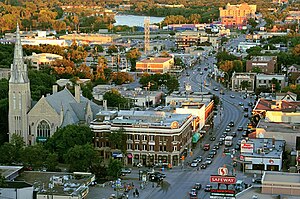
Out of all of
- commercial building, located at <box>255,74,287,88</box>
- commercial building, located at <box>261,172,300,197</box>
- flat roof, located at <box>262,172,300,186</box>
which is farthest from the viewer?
commercial building, located at <box>255,74,287,88</box>

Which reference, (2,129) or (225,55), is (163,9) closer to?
(225,55)

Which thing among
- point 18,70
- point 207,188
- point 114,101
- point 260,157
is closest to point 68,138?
point 18,70

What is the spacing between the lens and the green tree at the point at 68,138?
26.8m

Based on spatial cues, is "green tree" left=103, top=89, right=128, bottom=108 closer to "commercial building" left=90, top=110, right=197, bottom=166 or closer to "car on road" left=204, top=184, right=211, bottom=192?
"commercial building" left=90, top=110, right=197, bottom=166

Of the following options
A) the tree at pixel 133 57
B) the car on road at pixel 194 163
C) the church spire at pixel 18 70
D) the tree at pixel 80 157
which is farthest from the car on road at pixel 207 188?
the tree at pixel 133 57

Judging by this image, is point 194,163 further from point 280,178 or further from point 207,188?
point 280,178

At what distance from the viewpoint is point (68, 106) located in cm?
2983

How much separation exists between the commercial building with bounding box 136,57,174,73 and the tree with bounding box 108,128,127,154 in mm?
27146

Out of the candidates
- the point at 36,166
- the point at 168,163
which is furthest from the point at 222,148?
the point at 36,166

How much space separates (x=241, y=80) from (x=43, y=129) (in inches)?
813

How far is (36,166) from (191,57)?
39169 millimetres

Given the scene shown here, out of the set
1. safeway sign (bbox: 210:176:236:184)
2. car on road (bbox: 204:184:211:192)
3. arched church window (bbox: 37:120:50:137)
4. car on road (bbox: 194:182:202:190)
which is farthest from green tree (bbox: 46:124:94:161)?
safeway sign (bbox: 210:176:236:184)

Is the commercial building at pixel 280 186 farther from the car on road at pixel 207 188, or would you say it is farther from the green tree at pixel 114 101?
the green tree at pixel 114 101

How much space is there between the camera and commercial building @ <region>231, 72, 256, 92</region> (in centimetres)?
4600
